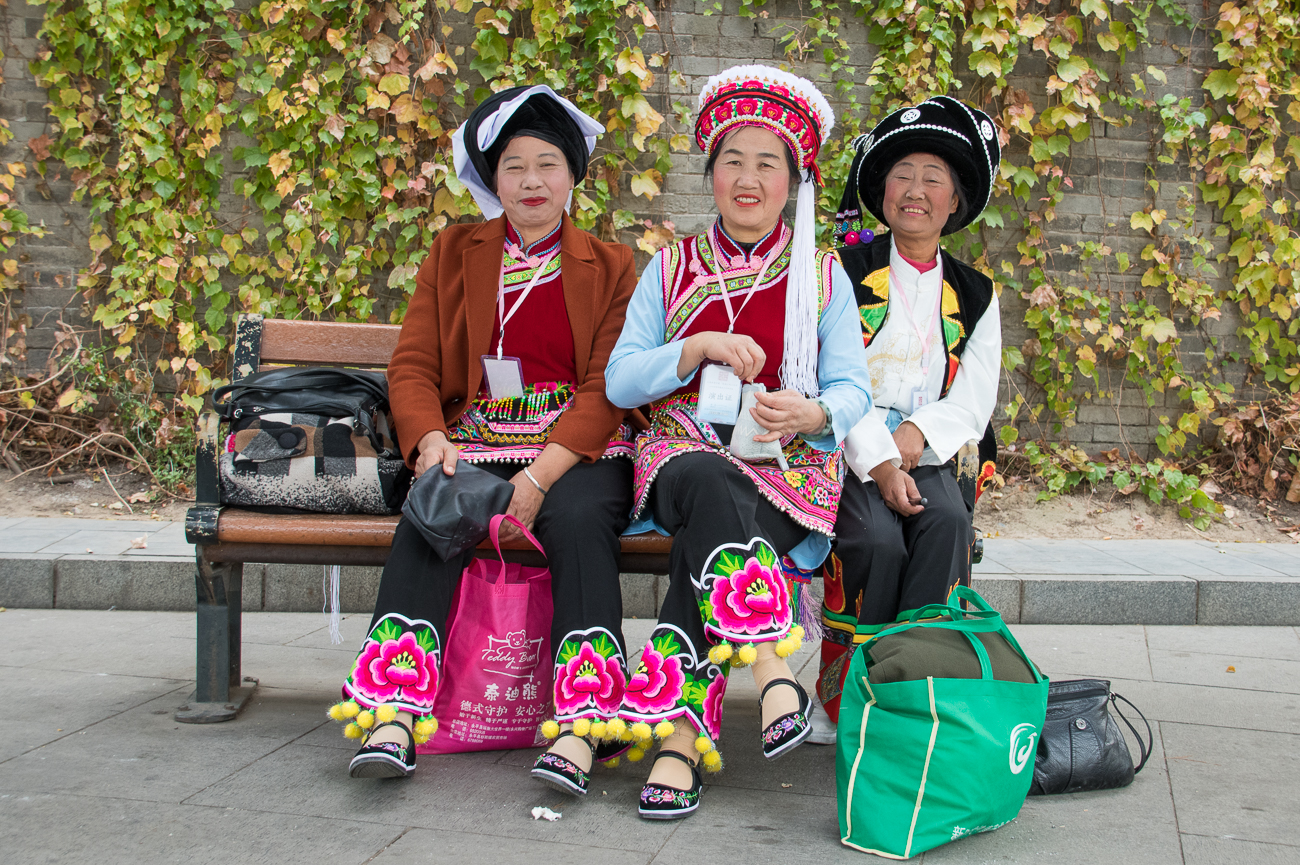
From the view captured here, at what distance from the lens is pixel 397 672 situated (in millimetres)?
2152

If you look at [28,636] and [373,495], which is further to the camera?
[28,636]

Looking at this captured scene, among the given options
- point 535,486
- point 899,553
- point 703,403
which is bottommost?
point 899,553

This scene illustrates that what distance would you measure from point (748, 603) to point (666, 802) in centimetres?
45

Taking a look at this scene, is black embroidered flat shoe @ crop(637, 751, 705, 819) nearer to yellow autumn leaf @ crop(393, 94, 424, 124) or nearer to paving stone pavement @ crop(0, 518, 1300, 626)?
paving stone pavement @ crop(0, 518, 1300, 626)

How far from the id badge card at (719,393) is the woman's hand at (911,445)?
603 mm

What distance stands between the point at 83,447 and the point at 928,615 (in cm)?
457

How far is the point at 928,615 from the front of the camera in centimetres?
222

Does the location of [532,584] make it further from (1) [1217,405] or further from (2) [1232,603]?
(1) [1217,405]

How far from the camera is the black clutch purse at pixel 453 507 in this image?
2189 mm

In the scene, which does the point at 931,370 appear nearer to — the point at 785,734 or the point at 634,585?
the point at 785,734

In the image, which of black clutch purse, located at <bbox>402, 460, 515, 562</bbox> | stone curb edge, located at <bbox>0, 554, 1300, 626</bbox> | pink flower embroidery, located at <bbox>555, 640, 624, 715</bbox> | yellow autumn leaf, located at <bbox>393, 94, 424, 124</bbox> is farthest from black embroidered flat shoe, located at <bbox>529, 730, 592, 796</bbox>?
yellow autumn leaf, located at <bbox>393, 94, 424, 124</bbox>

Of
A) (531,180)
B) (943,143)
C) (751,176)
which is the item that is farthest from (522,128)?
(943,143)

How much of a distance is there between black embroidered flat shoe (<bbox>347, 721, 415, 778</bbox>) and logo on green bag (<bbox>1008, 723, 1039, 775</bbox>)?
128cm

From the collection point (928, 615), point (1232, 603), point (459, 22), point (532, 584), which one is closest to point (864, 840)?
point (928, 615)
